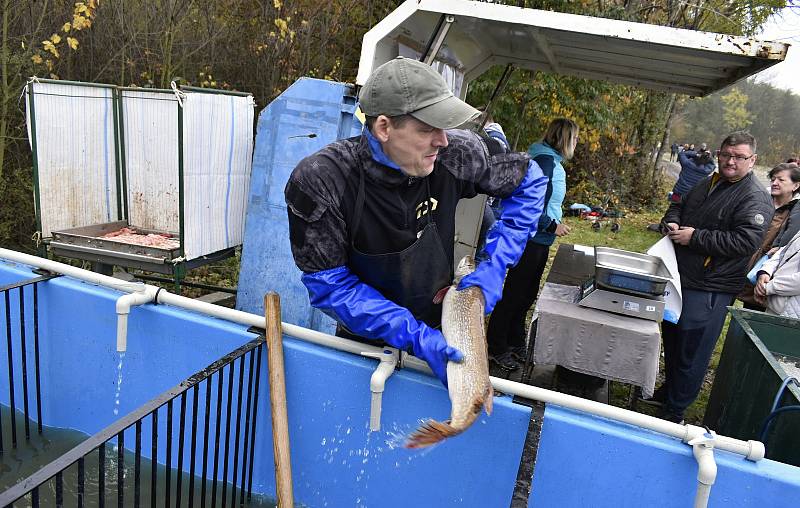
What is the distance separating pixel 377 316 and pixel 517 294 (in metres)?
3.08

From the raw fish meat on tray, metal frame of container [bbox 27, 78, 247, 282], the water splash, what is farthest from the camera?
the raw fish meat on tray

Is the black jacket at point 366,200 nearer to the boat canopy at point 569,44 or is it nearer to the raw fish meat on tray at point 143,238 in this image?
the boat canopy at point 569,44

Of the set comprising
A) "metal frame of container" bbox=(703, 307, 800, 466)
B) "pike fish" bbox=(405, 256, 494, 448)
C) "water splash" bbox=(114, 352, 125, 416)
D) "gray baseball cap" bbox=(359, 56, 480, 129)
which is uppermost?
"gray baseball cap" bbox=(359, 56, 480, 129)

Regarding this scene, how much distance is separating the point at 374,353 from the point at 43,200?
3.27 metres

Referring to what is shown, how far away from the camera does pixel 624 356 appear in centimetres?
355

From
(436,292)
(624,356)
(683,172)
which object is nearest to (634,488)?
(436,292)

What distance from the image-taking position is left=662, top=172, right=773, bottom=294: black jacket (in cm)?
365

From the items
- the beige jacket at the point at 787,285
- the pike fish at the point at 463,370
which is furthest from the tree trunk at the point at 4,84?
the beige jacket at the point at 787,285

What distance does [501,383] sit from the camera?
2314 millimetres

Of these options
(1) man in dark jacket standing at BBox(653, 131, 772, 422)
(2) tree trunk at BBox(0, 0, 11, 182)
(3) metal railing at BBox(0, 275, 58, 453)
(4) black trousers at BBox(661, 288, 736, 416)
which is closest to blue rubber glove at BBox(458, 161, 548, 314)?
(1) man in dark jacket standing at BBox(653, 131, 772, 422)

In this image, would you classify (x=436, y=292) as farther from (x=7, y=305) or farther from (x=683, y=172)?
(x=683, y=172)

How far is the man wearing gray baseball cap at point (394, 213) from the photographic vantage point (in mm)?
2055

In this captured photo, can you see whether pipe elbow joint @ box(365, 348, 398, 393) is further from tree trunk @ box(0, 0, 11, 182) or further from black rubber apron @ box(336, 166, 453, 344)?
tree trunk @ box(0, 0, 11, 182)

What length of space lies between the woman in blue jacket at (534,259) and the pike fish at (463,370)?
2662mm
